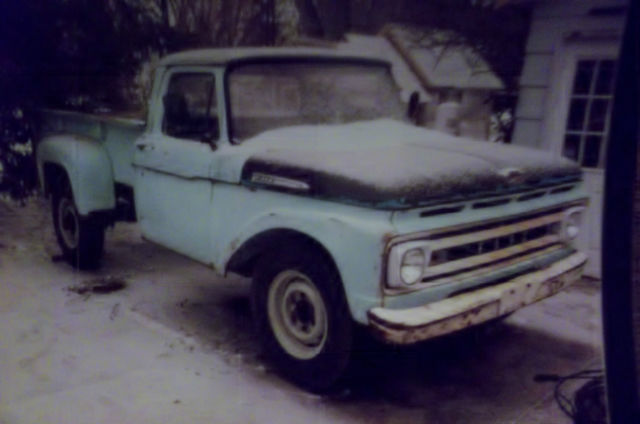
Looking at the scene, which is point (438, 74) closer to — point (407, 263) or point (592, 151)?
point (407, 263)

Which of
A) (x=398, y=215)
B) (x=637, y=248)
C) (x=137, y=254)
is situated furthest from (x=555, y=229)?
(x=137, y=254)

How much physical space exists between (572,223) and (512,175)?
28.7 inches

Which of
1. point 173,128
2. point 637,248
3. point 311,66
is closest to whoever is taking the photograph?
point 637,248

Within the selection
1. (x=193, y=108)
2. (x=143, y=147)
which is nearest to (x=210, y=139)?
(x=193, y=108)

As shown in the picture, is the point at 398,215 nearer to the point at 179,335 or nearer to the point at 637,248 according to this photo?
the point at 637,248

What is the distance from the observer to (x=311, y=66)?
11.8 ft

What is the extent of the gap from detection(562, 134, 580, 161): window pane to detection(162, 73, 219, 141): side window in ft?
9.01

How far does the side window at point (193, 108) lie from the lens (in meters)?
3.52

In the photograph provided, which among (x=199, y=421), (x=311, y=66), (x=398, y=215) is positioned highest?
(x=311, y=66)

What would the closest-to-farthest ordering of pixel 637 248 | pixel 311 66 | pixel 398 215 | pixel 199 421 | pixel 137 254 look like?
pixel 637 248 < pixel 398 215 < pixel 199 421 < pixel 311 66 < pixel 137 254

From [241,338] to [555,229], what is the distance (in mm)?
2071

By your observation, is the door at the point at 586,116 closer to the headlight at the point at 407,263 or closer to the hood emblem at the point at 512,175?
the hood emblem at the point at 512,175

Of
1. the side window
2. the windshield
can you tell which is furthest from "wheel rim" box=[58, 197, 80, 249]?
the windshield

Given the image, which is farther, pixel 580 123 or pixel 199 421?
pixel 580 123
